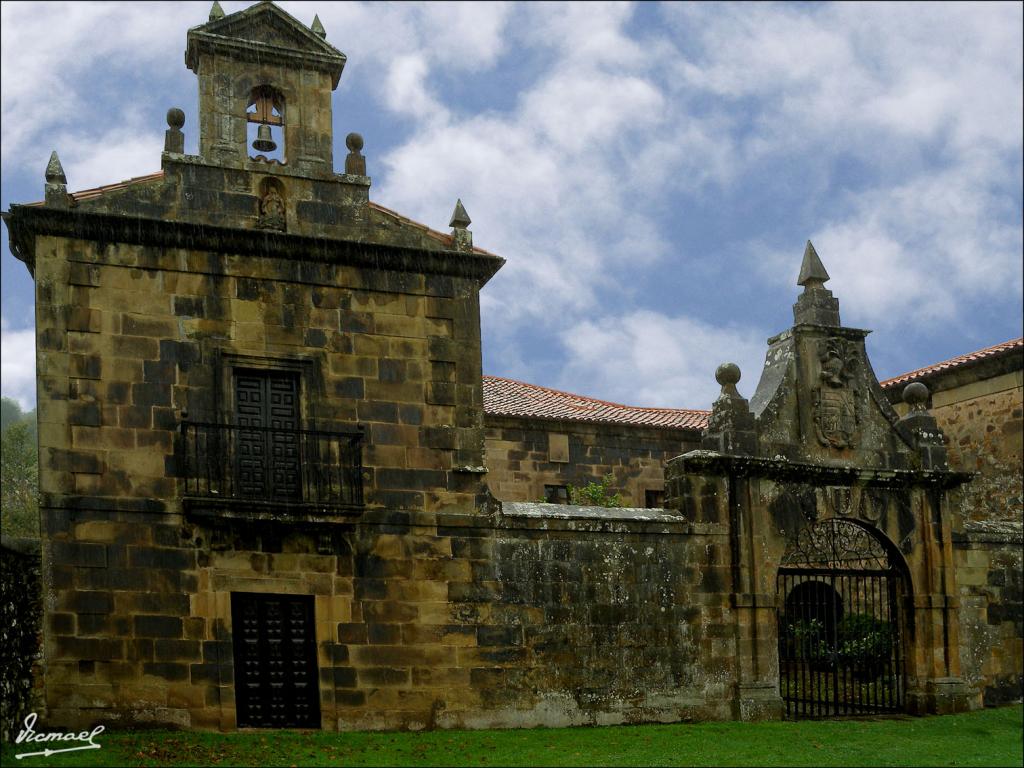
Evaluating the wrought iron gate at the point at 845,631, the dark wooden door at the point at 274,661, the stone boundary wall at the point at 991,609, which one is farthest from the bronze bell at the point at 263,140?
the stone boundary wall at the point at 991,609

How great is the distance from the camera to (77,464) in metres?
17.2

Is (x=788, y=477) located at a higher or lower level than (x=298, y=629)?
higher

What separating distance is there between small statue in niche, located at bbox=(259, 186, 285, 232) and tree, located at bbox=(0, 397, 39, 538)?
62.2 feet

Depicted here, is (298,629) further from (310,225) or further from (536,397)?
(536,397)

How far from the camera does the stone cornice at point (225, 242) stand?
17703 mm

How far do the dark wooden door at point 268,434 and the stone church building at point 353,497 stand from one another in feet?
0.10

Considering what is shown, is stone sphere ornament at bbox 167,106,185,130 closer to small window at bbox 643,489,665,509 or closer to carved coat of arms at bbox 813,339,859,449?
carved coat of arms at bbox 813,339,859,449

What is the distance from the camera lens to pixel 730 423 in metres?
20.5

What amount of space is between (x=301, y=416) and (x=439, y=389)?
185 centimetres

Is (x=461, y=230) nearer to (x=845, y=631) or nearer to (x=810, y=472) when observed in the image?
(x=810, y=472)

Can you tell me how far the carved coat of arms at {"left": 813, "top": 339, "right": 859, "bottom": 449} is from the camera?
21.1 meters

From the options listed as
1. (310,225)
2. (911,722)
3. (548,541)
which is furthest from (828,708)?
(310,225)

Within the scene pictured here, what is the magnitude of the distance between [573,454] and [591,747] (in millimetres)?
10650

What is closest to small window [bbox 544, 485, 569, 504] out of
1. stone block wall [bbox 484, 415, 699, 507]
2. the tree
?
stone block wall [bbox 484, 415, 699, 507]
